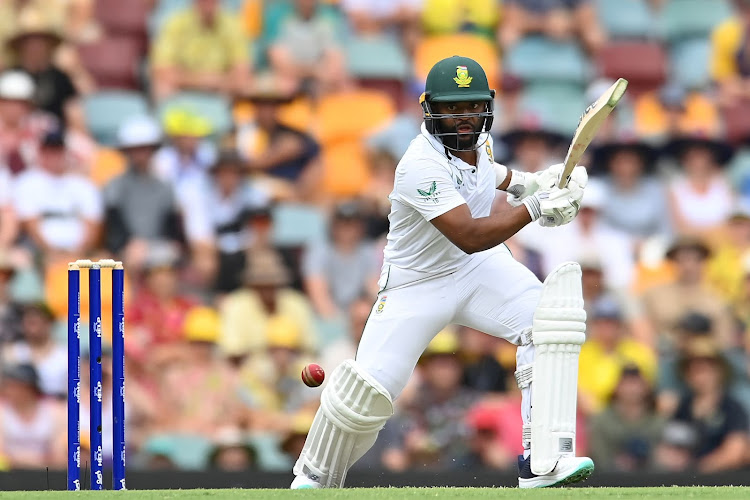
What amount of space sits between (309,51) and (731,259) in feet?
9.81

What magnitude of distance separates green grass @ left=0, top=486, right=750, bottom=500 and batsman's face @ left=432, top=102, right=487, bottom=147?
Result: 4.39 ft

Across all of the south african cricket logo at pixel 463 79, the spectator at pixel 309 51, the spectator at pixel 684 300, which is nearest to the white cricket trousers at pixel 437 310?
the south african cricket logo at pixel 463 79

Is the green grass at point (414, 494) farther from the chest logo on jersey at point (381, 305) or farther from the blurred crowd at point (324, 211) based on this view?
the blurred crowd at point (324, 211)

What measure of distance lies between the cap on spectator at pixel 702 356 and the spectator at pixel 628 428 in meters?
0.26

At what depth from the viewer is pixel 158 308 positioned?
812 centimetres

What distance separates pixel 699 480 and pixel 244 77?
4.29m

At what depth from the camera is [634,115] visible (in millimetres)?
9547

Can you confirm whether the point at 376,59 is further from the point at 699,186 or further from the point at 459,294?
the point at 459,294

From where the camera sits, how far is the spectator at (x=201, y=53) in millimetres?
9188

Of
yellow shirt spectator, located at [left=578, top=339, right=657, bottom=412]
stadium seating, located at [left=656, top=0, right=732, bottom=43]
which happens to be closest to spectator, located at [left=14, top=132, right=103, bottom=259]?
yellow shirt spectator, located at [left=578, top=339, right=657, bottom=412]

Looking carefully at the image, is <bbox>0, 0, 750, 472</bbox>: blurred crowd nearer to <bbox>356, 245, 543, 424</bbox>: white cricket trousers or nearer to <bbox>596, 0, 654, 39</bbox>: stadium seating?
<bbox>596, 0, 654, 39</bbox>: stadium seating

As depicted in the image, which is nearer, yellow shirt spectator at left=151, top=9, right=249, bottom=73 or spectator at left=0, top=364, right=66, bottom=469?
spectator at left=0, top=364, right=66, bottom=469

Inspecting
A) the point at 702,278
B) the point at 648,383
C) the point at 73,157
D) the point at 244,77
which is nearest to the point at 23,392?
the point at 73,157

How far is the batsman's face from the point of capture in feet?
17.8
